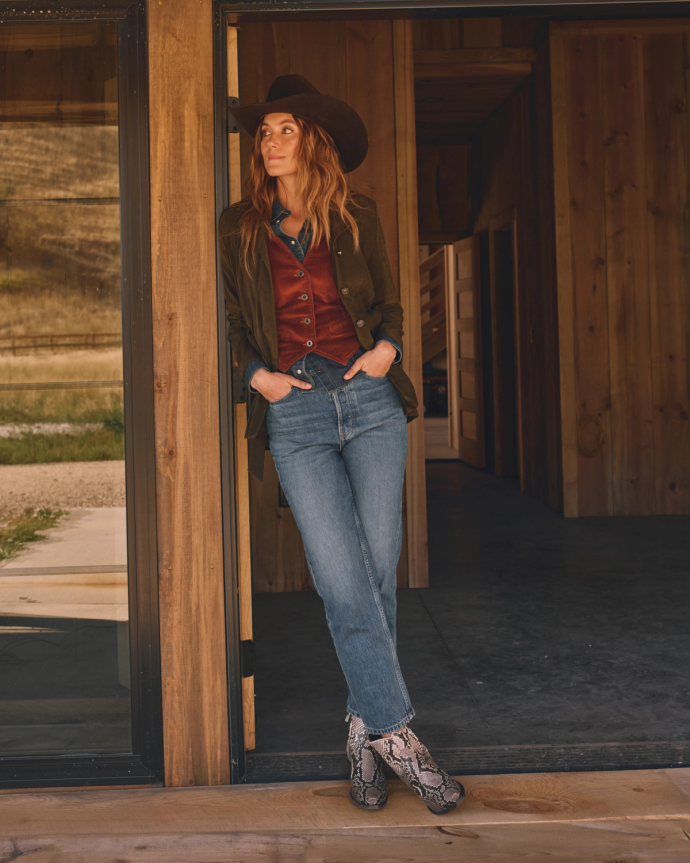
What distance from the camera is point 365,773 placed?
2.02 m

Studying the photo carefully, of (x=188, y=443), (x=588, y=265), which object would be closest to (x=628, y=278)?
(x=588, y=265)

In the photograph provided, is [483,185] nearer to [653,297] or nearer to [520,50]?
[520,50]

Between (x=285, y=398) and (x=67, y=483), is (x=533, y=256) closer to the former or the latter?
(x=285, y=398)

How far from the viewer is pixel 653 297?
5680 mm

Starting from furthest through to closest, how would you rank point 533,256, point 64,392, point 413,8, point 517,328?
point 517,328 < point 533,256 < point 64,392 < point 413,8

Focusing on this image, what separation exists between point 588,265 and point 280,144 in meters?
4.01

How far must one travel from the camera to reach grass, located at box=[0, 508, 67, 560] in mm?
2221

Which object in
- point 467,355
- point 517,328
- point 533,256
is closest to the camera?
point 533,256

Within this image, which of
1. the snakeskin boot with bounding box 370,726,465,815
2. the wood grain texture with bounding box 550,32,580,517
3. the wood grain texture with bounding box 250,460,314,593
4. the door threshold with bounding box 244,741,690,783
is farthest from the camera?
the wood grain texture with bounding box 550,32,580,517

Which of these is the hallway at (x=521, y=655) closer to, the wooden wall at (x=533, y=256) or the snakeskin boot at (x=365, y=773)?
the snakeskin boot at (x=365, y=773)

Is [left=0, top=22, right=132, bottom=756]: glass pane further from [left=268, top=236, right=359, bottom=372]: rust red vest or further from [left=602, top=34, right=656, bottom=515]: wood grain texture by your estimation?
[left=602, top=34, right=656, bottom=515]: wood grain texture

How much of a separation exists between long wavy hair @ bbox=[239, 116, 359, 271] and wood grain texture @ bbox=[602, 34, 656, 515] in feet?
13.1

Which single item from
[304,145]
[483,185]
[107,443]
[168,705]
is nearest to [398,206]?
[304,145]

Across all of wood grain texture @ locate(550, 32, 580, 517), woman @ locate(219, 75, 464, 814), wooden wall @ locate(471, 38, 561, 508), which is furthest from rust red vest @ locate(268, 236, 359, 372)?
wooden wall @ locate(471, 38, 561, 508)
